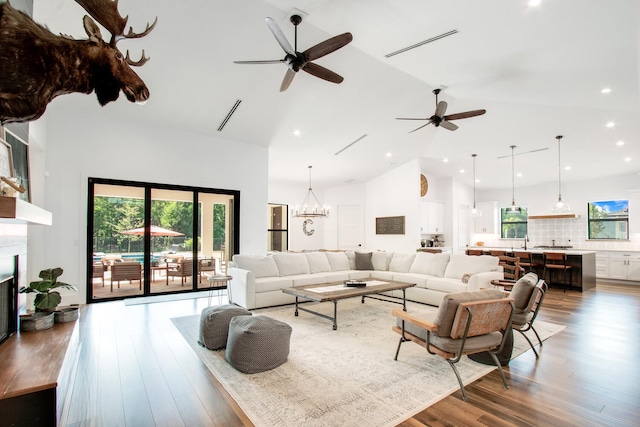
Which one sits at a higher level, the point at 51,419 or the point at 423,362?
the point at 51,419

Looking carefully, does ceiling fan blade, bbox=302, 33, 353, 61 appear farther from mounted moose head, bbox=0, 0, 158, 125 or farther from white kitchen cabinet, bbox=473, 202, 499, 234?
white kitchen cabinet, bbox=473, 202, 499, 234

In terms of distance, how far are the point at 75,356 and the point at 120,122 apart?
14.3 ft

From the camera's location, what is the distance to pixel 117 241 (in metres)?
6.12

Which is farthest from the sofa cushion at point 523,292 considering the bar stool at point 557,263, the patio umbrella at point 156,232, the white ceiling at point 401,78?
the patio umbrella at point 156,232

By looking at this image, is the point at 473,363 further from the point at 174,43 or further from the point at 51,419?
the point at 174,43

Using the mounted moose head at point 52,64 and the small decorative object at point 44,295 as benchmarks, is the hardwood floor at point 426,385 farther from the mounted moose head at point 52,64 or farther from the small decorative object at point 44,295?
the mounted moose head at point 52,64

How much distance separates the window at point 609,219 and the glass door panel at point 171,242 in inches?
411

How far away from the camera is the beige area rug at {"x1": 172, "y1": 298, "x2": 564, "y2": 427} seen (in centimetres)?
231

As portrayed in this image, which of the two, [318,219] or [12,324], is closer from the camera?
[12,324]

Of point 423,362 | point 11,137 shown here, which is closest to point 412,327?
point 423,362

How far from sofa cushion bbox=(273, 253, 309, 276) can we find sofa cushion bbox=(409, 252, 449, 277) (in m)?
2.10

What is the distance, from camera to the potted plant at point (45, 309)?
2807 millimetres

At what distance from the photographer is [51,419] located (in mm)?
1874

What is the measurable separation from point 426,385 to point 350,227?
8.46m
